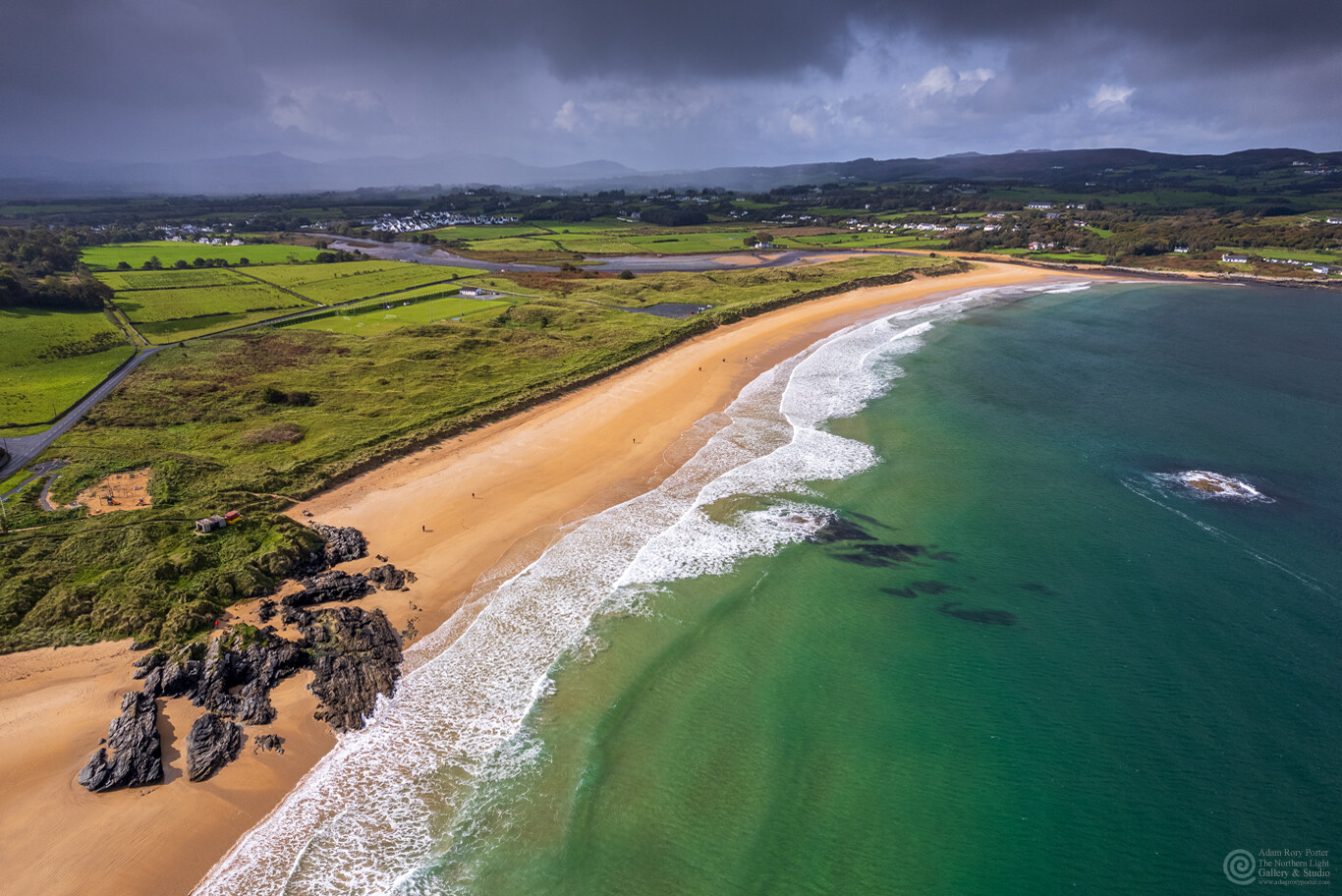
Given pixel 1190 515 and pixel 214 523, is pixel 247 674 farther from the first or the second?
pixel 1190 515

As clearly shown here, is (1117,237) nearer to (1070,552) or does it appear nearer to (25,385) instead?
(1070,552)

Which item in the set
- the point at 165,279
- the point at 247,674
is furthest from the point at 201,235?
the point at 247,674

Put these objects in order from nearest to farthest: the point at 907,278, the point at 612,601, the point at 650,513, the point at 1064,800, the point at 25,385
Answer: the point at 1064,800 → the point at 612,601 → the point at 650,513 → the point at 25,385 → the point at 907,278

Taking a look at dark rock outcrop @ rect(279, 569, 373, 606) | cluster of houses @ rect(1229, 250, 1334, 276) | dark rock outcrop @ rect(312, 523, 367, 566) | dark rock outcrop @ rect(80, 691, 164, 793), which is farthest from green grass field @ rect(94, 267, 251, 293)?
cluster of houses @ rect(1229, 250, 1334, 276)

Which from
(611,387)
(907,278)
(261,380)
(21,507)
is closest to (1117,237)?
Result: (907,278)

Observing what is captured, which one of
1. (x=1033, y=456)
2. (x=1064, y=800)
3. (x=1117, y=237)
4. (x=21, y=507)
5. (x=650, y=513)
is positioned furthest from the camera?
(x=1117, y=237)
